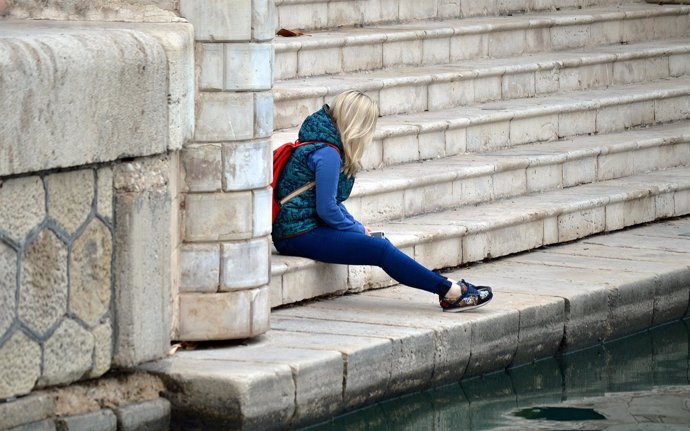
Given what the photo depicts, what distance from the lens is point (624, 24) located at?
13.9 m

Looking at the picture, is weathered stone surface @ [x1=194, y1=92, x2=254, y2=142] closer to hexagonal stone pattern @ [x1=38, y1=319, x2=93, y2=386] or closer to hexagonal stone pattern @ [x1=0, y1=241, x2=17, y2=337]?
hexagonal stone pattern @ [x1=38, y1=319, x2=93, y2=386]

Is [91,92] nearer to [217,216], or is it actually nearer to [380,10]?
[217,216]

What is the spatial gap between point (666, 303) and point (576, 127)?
2.55 metres

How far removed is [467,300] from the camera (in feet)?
27.7

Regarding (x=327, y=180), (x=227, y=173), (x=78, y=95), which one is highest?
(x=78, y=95)

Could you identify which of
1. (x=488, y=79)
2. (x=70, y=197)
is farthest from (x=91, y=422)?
(x=488, y=79)

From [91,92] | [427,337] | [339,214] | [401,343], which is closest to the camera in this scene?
[91,92]

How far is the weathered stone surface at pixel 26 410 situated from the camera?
646 cm

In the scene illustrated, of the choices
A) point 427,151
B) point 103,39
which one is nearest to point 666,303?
point 427,151

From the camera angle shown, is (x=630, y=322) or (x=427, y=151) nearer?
(x=630, y=322)

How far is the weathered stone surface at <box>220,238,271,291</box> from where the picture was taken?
7.57 meters

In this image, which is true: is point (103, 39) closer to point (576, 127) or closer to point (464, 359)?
point (464, 359)

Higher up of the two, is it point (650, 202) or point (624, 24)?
point (624, 24)

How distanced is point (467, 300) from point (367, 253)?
1.75 feet
